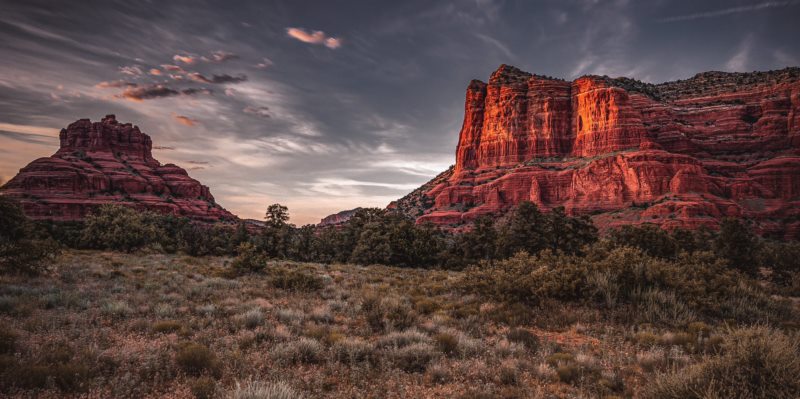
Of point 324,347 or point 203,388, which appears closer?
point 203,388

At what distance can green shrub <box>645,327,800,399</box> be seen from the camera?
449 centimetres

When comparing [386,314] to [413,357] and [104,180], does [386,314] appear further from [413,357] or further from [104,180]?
[104,180]

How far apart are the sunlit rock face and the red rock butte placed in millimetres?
100040

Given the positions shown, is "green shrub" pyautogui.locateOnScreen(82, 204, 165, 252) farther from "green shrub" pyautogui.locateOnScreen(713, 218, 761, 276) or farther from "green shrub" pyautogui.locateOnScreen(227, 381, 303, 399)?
"green shrub" pyautogui.locateOnScreen(713, 218, 761, 276)

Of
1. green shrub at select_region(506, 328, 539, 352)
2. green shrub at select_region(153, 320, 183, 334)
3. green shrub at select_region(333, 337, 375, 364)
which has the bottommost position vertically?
green shrub at select_region(153, 320, 183, 334)

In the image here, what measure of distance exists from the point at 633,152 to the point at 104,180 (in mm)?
186242

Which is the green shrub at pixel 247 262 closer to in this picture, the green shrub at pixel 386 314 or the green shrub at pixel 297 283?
the green shrub at pixel 297 283

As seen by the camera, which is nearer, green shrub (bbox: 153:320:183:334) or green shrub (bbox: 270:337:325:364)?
green shrub (bbox: 270:337:325:364)

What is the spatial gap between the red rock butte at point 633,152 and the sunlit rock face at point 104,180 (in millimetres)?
100040

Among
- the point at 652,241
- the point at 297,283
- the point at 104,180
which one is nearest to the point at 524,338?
the point at 297,283

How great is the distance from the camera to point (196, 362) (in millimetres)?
5969

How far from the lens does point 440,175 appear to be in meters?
184

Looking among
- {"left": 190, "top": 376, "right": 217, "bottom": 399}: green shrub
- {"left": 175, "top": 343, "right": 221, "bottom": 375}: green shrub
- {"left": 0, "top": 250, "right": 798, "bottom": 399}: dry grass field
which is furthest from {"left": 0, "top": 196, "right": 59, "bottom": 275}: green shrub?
{"left": 190, "top": 376, "right": 217, "bottom": 399}: green shrub

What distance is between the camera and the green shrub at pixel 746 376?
449 cm
